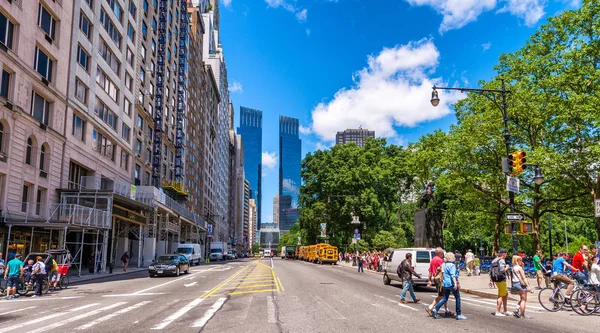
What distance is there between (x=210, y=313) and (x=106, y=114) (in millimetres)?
35696

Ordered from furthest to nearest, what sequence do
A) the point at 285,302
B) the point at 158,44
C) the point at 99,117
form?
the point at 158,44, the point at 99,117, the point at 285,302

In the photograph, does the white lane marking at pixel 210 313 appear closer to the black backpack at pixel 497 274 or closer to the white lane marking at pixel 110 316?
the white lane marking at pixel 110 316

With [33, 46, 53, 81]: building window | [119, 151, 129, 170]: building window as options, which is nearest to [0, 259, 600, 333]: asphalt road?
A: [33, 46, 53, 81]: building window

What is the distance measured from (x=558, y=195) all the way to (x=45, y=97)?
1427 inches

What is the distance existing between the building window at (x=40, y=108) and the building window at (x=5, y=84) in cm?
284

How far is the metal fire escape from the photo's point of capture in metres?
60.6

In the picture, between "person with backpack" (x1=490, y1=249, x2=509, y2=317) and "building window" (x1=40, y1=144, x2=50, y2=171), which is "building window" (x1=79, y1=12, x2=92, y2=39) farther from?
"person with backpack" (x1=490, y1=249, x2=509, y2=317)

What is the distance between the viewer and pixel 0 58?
85.4 feet

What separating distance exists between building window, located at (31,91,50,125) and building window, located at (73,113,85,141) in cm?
389

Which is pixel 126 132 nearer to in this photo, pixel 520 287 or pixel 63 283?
pixel 63 283

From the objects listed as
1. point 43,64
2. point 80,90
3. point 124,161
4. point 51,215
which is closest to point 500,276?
point 51,215

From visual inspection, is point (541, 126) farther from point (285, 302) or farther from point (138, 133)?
point (138, 133)

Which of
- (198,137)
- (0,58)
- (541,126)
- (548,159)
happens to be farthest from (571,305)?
(198,137)

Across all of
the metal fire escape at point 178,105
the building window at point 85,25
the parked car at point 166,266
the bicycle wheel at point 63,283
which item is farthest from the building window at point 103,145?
the bicycle wheel at point 63,283
